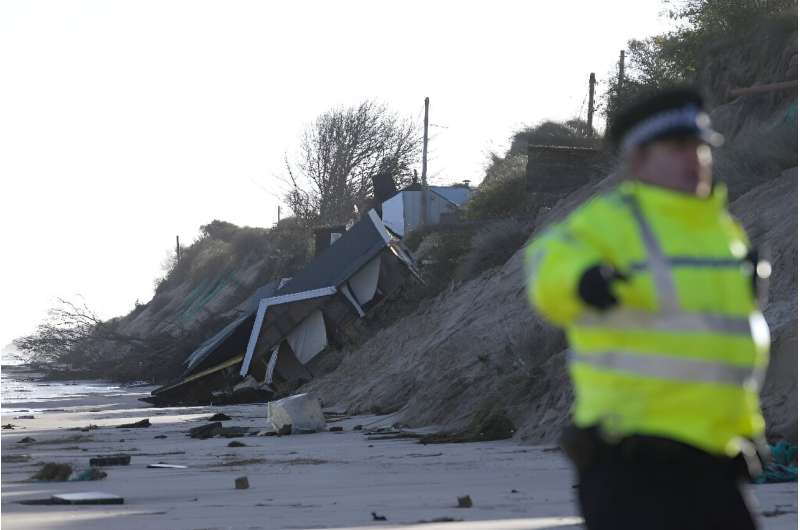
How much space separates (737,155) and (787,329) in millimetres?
9586

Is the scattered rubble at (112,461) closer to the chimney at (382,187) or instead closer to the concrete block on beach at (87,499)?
the concrete block on beach at (87,499)

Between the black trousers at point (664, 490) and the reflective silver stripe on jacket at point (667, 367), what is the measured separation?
0.54 feet

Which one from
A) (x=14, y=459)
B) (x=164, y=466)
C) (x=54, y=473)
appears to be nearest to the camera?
(x=54, y=473)

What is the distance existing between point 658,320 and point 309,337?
95.9ft

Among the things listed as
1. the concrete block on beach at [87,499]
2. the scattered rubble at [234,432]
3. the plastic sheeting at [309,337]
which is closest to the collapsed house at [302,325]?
the plastic sheeting at [309,337]

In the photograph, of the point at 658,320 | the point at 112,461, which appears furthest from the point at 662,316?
the point at 112,461

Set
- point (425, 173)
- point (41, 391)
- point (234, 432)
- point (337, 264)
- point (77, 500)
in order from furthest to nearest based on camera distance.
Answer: point (425, 173), point (41, 391), point (337, 264), point (234, 432), point (77, 500)

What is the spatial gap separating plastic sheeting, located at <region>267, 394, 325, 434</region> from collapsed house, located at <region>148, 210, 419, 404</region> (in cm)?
1205

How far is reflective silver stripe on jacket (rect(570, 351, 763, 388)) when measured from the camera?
11.6 ft

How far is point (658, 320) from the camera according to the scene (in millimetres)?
3576

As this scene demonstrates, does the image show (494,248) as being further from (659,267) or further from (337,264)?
(659,267)

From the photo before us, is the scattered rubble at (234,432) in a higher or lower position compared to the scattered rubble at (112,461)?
higher

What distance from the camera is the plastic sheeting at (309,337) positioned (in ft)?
107

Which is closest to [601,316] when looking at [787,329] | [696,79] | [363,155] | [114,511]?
[114,511]
